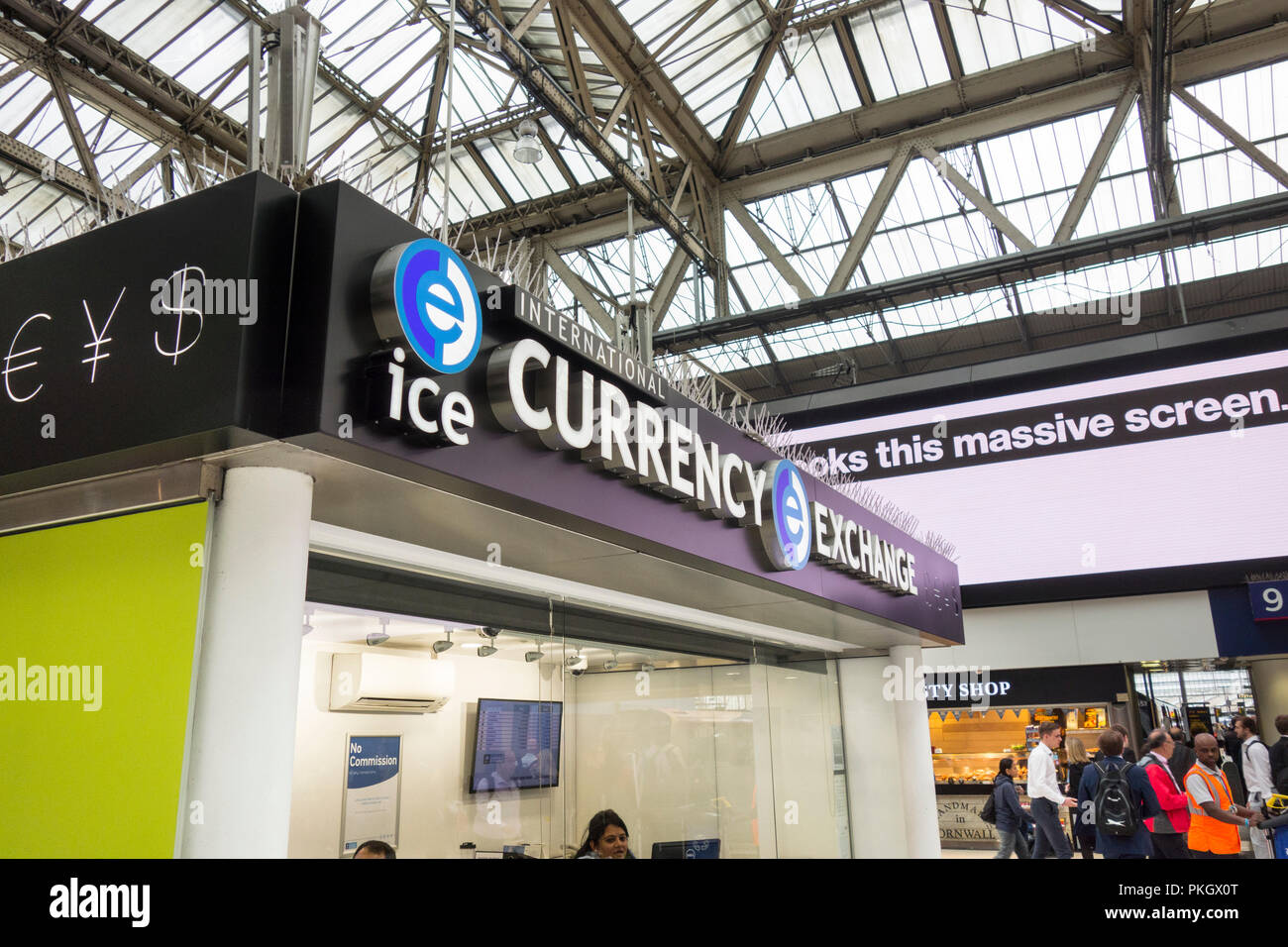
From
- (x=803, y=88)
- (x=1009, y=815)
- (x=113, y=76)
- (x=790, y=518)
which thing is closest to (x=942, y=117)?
(x=803, y=88)

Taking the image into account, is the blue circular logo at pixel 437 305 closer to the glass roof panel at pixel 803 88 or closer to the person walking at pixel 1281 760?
the person walking at pixel 1281 760

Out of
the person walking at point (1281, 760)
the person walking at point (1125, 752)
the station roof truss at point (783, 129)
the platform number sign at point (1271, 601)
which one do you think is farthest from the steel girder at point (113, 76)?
the platform number sign at point (1271, 601)

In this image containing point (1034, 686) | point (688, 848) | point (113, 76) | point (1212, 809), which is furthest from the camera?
point (1034, 686)

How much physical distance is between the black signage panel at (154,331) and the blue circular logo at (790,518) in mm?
2734

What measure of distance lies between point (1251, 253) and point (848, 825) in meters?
13.8

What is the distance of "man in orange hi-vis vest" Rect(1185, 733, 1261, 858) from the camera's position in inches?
273

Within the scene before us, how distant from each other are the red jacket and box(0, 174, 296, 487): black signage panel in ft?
24.4

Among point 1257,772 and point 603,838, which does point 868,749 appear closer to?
point 1257,772

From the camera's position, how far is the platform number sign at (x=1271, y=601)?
10148 millimetres

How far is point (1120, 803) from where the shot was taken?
6684mm

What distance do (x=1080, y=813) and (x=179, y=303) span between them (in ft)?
35.1

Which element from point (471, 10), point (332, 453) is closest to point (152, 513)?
point (332, 453)

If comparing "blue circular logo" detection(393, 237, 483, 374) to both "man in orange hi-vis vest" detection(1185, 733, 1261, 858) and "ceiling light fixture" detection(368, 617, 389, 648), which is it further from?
"man in orange hi-vis vest" detection(1185, 733, 1261, 858)

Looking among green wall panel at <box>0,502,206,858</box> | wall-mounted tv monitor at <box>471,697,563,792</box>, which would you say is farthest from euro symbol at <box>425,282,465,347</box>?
wall-mounted tv monitor at <box>471,697,563,792</box>
